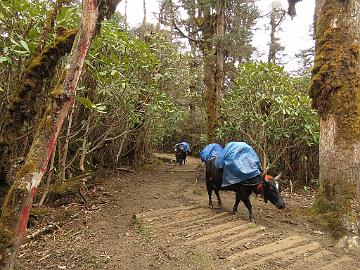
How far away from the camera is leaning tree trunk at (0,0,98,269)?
3.15 m

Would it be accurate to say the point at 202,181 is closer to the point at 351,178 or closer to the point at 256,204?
the point at 256,204

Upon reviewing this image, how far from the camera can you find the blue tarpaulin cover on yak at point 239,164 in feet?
23.6

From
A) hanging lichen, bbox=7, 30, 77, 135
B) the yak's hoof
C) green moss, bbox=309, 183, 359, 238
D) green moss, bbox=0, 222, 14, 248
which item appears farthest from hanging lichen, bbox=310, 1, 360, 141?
green moss, bbox=0, 222, 14, 248

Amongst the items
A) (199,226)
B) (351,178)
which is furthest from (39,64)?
(351,178)

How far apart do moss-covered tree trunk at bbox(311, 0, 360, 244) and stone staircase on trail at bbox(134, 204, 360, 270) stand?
0.89 m

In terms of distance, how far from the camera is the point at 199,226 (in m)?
6.53

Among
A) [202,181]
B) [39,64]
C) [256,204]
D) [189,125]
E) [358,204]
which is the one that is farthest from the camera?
[189,125]

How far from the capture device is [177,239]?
5.77 m

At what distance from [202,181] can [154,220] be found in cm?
626

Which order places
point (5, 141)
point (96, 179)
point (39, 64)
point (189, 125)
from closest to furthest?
1. point (39, 64)
2. point (5, 141)
3. point (96, 179)
4. point (189, 125)

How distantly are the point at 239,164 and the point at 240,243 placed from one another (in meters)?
2.13

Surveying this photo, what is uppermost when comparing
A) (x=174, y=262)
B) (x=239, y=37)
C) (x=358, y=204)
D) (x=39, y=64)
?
(x=239, y=37)

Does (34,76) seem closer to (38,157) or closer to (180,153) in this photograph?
(38,157)

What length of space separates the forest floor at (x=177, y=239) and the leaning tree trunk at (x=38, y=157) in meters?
1.91
